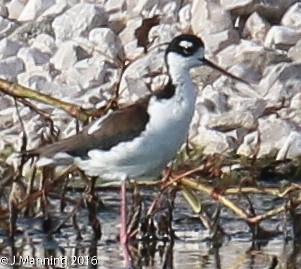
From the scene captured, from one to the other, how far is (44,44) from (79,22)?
1.14ft

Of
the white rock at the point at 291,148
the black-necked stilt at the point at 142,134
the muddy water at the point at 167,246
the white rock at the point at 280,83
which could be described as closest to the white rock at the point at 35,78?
the white rock at the point at 280,83

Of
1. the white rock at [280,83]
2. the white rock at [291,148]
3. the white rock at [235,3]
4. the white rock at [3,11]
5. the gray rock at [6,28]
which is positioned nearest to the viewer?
the white rock at [291,148]

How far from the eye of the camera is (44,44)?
16.2 meters

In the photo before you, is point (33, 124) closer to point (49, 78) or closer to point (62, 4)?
point (49, 78)

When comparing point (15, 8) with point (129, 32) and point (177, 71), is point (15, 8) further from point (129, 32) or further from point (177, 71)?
point (177, 71)

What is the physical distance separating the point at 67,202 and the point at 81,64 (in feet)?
9.25

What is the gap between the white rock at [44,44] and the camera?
16.1 meters

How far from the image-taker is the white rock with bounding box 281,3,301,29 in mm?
15852

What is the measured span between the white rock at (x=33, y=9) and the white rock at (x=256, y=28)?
1.89 metres

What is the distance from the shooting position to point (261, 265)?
1121cm

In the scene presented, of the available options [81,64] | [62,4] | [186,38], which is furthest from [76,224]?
[62,4]

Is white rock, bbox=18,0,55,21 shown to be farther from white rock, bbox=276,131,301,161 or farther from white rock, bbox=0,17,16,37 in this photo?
white rock, bbox=276,131,301,161

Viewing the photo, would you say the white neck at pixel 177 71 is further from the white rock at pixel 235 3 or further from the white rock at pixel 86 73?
the white rock at pixel 235 3

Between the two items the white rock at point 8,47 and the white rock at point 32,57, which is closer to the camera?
the white rock at point 32,57
